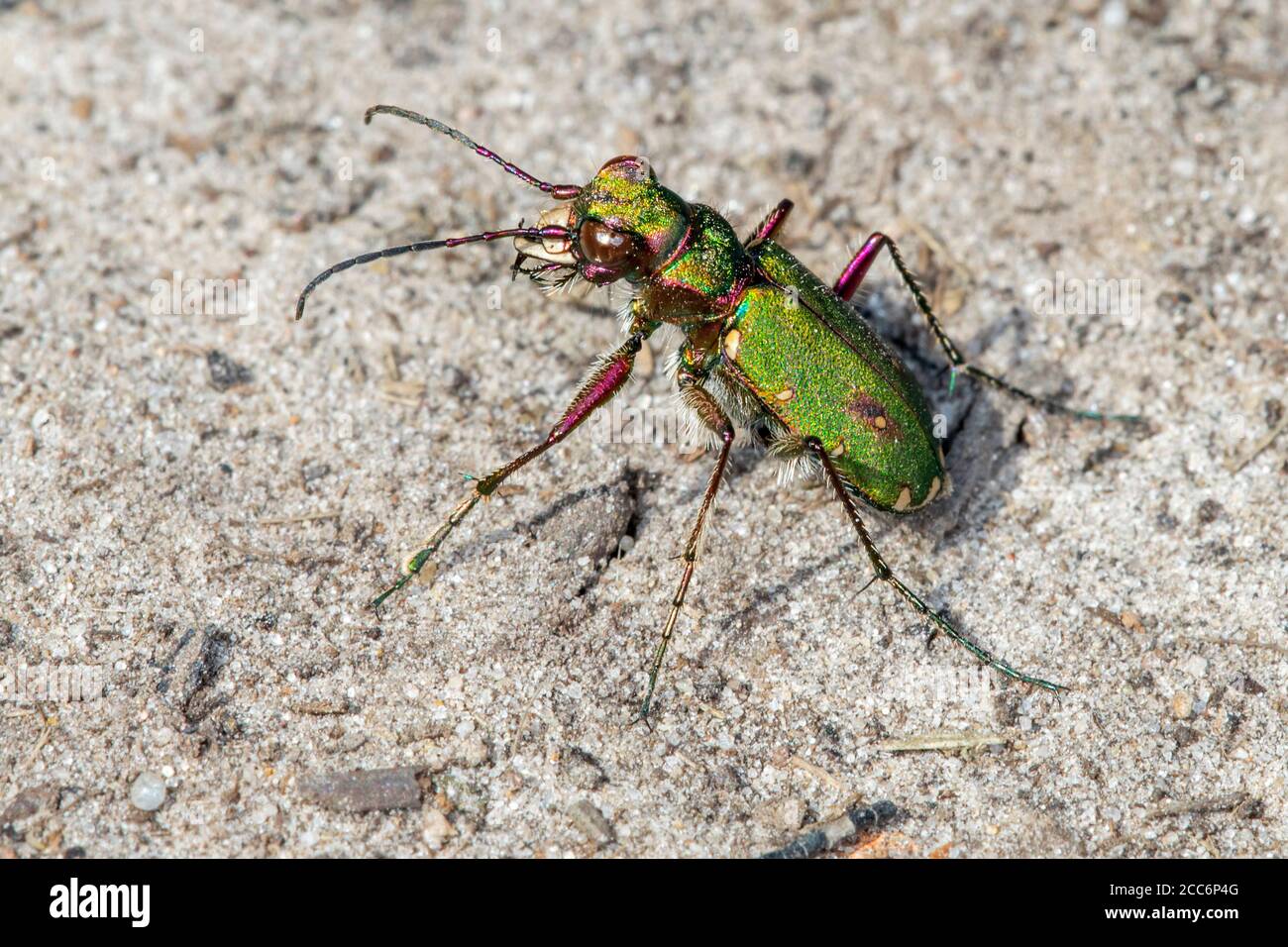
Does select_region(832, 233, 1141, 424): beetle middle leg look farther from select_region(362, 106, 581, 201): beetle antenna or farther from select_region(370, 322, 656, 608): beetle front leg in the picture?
select_region(362, 106, 581, 201): beetle antenna

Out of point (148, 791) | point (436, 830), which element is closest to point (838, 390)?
point (436, 830)

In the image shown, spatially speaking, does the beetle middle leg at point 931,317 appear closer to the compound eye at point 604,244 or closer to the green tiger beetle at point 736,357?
the green tiger beetle at point 736,357

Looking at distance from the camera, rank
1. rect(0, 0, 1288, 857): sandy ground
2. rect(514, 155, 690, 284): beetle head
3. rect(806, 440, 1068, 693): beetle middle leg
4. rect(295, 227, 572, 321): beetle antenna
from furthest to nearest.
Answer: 1. rect(514, 155, 690, 284): beetle head
2. rect(806, 440, 1068, 693): beetle middle leg
3. rect(295, 227, 572, 321): beetle antenna
4. rect(0, 0, 1288, 857): sandy ground

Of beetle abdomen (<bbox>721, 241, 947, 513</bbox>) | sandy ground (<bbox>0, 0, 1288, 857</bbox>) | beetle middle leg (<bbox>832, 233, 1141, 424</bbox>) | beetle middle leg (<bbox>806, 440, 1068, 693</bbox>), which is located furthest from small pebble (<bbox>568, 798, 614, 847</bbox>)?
beetle middle leg (<bbox>832, 233, 1141, 424</bbox>)

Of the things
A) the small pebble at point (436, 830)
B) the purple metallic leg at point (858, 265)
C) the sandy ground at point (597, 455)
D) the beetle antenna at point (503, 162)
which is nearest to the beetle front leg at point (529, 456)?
the sandy ground at point (597, 455)

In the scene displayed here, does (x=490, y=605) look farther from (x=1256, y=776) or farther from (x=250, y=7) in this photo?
(x=250, y=7)

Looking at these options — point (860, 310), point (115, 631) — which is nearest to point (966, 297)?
point (860, 310)

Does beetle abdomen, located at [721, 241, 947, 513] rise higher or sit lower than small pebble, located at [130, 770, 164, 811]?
higher
